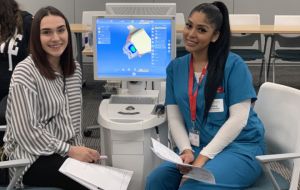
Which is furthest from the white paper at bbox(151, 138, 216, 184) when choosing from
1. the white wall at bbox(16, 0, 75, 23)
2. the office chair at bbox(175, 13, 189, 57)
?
the white wall at bbox(16, 0, 75, 23)

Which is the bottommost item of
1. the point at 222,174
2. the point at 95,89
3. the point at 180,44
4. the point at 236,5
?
the point at 95,89

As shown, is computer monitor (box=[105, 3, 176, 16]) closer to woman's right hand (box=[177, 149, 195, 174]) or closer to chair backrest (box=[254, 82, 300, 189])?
chair backrest (box=[254, 82, 300, 189])

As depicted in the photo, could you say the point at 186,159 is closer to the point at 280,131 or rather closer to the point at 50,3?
the point at 280,131

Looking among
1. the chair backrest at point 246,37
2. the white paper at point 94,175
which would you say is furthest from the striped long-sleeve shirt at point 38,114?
the chair backrest at point 246,37

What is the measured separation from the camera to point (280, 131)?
6.36ft

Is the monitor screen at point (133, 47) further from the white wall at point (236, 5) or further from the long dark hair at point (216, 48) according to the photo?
the white wall at point (236, 5)

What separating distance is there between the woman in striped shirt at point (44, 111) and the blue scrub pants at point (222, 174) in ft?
1.03

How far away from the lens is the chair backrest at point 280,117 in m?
1.83

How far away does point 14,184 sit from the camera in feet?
5.58

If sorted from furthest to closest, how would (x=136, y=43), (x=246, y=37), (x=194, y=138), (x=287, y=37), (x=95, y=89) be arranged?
(x=95, y=89), (x=287, y=37), (x=246, y=37), (x=136, y=43), (x=194, y=138)

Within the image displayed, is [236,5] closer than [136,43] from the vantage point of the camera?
No

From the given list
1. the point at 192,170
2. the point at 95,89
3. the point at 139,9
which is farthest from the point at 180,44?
the point at 192,170

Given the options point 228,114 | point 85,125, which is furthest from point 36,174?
point 85,125

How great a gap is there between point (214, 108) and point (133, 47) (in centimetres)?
64
